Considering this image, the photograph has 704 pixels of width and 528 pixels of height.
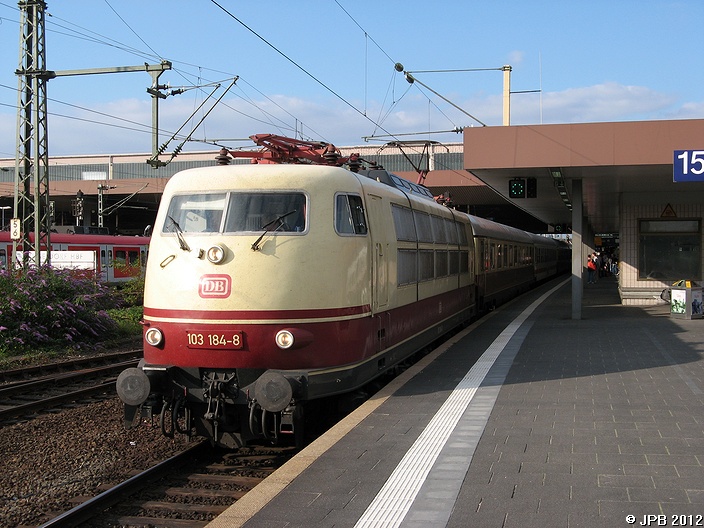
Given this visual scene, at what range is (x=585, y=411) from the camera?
7590mm

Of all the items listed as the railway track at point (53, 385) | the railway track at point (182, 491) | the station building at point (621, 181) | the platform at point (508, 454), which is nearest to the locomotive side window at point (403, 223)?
the platform at point (508, 454)

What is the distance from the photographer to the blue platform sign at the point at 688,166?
44.9 feet

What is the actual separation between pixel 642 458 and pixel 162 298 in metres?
4.73

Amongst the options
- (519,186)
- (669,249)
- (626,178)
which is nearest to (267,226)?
(519,186)

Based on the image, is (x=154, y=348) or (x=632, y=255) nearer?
(x=154, y=348)

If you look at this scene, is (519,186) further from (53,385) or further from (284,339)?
(284,339)

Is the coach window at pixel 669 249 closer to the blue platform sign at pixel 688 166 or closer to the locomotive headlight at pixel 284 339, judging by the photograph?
the blue platform sign at pixel 688 166

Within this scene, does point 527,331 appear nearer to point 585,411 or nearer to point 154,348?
point 585,411

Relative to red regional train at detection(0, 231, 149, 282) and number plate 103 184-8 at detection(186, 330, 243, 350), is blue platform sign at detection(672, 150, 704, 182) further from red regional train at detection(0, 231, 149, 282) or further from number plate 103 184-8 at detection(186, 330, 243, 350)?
red regional train at detection(0, 231, 149, 282)

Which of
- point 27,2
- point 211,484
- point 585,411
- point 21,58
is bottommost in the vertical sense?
point 211,484

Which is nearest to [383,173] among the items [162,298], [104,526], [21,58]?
[162,298]

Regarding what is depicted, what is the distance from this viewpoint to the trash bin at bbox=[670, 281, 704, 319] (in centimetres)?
1767

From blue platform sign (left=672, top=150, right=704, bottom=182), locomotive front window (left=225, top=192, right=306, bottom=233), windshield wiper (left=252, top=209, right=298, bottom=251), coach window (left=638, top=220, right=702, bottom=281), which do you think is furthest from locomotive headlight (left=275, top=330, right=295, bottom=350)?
coach window (left=638, top=220, right=702, bottom=281)

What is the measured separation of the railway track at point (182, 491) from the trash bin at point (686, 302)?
13.1 metres
